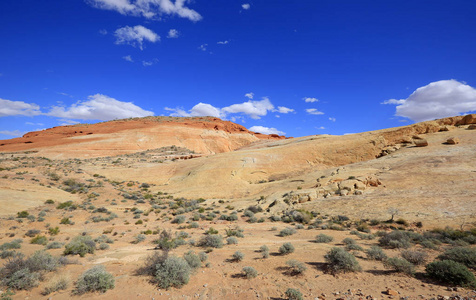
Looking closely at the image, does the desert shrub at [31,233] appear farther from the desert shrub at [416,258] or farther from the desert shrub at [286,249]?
the desert shrub at [416,258]

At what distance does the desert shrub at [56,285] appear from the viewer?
5906mm

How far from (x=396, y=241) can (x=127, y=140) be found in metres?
62.2

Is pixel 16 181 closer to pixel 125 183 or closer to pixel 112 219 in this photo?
pixel 125 183

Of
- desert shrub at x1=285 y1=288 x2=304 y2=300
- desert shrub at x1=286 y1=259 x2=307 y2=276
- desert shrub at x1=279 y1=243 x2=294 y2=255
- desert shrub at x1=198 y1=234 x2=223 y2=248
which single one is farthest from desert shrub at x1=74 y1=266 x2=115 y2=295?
desert shrub at x1=279 y1=243 x2=294 y2=255

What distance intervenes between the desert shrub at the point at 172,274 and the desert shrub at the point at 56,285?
96.3 inches

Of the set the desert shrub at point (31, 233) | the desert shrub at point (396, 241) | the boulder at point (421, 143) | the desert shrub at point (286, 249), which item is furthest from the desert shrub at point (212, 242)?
the boulder at point (421, 143)

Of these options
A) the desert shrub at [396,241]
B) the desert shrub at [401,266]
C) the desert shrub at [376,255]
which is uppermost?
the desert shrub at [401,266]

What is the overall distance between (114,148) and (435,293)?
200ft

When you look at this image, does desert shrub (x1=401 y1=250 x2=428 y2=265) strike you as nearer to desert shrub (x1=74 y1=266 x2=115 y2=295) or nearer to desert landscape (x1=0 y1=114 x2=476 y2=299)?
desert landscape (x1=0 y1=114 x2=476 y2=299)

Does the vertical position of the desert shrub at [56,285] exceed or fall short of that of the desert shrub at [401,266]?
it exceeds it

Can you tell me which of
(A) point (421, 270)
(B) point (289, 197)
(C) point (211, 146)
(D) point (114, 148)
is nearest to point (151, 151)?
(D) point (114, 148)

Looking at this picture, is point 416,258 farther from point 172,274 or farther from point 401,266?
point 172,274

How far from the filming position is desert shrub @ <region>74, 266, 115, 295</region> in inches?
231

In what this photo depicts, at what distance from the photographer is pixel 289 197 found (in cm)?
1925
